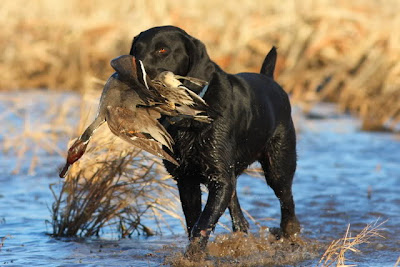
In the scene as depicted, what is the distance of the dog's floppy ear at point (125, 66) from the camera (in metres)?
3.73

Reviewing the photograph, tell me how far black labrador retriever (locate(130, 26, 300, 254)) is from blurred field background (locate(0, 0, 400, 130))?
20.2ft

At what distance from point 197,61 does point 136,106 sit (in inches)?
28.7

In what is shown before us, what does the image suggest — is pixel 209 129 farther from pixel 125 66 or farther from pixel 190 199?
pixel 125 66

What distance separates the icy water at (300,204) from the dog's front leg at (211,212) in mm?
363

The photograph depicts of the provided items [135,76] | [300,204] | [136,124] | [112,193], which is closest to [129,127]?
[136,124]

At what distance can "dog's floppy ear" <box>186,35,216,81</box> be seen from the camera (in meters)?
4.41

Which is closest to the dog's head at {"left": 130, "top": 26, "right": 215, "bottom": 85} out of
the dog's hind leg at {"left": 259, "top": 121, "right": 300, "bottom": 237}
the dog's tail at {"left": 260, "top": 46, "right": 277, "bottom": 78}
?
the dog's hind leg at {"left": 259, "top": 121, "right": 300, "bottom": 237}

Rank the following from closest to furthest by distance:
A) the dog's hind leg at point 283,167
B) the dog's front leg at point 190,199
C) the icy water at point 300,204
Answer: the dog's front leg at point 190,199 → the icy water at point 300,204 → the dog's hind leg at point 283,167

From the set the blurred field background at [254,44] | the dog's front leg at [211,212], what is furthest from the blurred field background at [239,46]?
the dog's front leg at [211,212]

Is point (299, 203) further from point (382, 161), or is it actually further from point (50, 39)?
point (50, 39)

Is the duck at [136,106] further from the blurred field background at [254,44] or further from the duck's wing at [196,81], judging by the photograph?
the blurred field background at [254,44]

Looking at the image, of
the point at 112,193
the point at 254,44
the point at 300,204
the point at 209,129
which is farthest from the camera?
the point at 254,44

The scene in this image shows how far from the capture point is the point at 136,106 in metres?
3.83

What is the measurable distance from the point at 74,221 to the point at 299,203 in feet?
7.37
